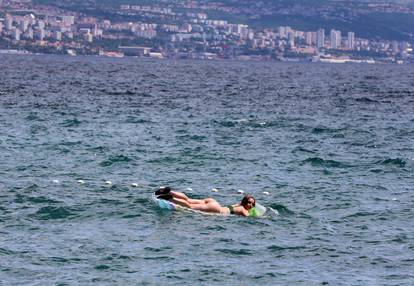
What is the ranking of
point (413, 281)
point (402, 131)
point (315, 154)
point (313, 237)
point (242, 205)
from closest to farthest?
point (413, 281) → point (313, 237) → point (242, 205) → point (315, 154) → point (402, 131)

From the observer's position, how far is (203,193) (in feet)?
132

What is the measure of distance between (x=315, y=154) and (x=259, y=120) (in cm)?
1604

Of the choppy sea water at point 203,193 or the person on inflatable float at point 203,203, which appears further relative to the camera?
the person on inflatable float at point 203,203

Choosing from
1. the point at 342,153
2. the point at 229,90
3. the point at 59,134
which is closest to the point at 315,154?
the point at 342,153

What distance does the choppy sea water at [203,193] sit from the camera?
29672 mm

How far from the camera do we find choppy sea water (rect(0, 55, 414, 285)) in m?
29.7

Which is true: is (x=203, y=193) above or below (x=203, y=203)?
below

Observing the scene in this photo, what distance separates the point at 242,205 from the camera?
36.2 metres

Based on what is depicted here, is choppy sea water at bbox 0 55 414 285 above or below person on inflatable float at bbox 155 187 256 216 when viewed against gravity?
below

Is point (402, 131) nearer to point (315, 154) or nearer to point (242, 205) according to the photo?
point (315, 154)

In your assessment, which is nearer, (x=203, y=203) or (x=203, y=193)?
(x=203, y=203)

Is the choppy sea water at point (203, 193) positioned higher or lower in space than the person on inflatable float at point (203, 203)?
lower

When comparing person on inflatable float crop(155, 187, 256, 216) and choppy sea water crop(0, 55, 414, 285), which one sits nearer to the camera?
choppy sea water crop(0, 55, 414, 285)

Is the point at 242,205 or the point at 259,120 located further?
the point at 259,120
